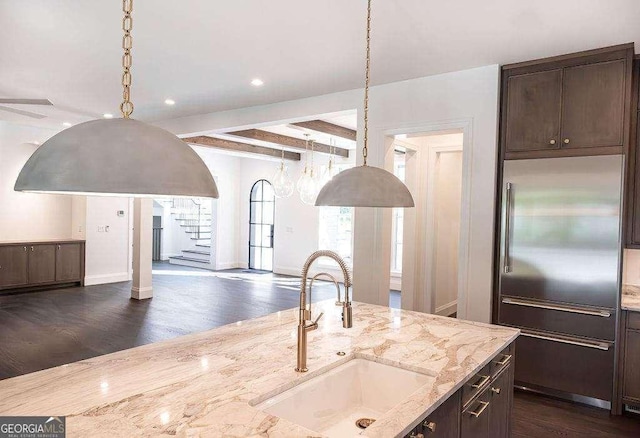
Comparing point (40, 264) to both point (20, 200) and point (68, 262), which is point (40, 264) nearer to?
point (68, 262)

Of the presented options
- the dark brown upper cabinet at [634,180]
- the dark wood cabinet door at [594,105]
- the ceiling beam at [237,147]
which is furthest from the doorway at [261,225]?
the dark brown upper cabinet at [634,180]

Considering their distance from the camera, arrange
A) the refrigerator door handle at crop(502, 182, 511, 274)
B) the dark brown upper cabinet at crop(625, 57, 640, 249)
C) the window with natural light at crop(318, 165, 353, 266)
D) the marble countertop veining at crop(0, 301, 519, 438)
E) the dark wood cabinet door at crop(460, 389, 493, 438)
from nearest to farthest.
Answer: the marble countertop veining at crop(0, 301, 519, 438) → the dark wood cabinet door at crop(460, 389, 493, 438) → the dark brown upper cabinet at crop(625, 57, 640, 249) → the refrigerator door handle at crop(502, 182, 511, 274) → the window with natural light at crop(318, 165, 353, 266)

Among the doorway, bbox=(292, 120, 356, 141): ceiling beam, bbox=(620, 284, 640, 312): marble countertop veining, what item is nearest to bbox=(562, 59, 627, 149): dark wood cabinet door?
bbox=(620, 284, 640, 312): marble countertop veining

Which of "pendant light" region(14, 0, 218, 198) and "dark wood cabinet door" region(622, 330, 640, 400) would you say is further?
"dark wood cabinet door" region(622, 330, 640, 400)

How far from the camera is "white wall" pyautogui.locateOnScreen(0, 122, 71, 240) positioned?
7.42 meters

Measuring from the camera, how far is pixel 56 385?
1.53 meters

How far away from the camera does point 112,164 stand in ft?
3.34

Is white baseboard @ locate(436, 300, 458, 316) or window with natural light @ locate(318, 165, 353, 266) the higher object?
window with natural light @ locate(318, 165, 353, 266)

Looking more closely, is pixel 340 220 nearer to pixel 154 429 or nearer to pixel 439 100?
pixel 439 100

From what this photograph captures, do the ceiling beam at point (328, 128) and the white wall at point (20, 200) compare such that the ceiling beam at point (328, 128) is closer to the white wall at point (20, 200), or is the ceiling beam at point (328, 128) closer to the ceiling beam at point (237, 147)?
the ceiling beam at point (237, 147)

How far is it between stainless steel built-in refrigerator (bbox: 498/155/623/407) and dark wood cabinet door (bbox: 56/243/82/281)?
295 inches

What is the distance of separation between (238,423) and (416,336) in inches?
47.7

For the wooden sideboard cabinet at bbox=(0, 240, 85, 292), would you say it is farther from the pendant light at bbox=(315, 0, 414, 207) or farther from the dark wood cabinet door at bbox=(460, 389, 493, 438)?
the dark wood cabinet door at bbox=(460, 389, 493, 438)

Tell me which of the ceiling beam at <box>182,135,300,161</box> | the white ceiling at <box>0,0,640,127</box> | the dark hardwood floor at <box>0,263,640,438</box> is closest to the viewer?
the white ceiling at <box>0,0,640,127</box>
